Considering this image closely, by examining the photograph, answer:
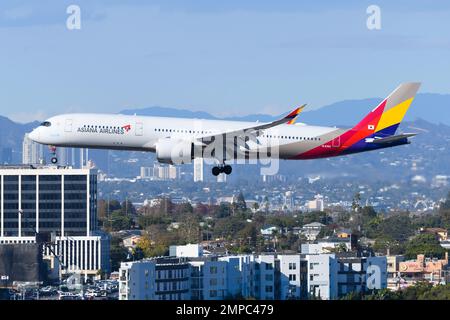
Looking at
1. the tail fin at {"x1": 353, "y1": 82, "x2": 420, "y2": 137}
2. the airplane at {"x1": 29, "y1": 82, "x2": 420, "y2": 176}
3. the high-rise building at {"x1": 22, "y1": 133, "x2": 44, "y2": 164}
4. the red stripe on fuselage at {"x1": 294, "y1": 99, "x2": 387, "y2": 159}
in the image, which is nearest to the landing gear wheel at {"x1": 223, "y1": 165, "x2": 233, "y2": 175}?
the airplane at {"x1": 29, "y1": 82, "x2": 420, "y2": 176}

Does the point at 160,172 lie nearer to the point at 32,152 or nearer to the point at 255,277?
the point at 32,152

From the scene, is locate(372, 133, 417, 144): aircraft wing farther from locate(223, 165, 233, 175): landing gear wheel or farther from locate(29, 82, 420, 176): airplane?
locate(223, 165, 233, 175): landing gear wheel

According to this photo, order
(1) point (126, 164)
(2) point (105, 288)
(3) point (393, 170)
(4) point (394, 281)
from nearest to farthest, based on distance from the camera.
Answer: (3) point (393, 170) → (2) point (105, 288) → (4) point (394, 281) → (1) point (126, 164)

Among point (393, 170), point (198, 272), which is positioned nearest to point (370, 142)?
point (393, 170)

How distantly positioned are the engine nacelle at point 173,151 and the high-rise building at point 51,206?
186ft

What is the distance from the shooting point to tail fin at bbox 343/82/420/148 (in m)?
61.2

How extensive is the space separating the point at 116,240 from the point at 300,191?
90.6 ft

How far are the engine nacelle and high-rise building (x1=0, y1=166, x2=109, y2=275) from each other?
56.6m

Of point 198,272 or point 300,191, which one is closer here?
point 198,272

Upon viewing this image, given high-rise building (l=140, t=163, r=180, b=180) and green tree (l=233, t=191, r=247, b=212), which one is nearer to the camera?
green tree (l=233, t=191, r=247, b=212)

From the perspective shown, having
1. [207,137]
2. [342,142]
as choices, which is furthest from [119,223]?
[207,137]

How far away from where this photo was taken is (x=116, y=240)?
388ft

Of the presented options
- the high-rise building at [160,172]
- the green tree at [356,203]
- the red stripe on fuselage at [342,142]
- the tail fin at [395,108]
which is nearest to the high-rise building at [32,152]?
the high-rise building at [160,172]
